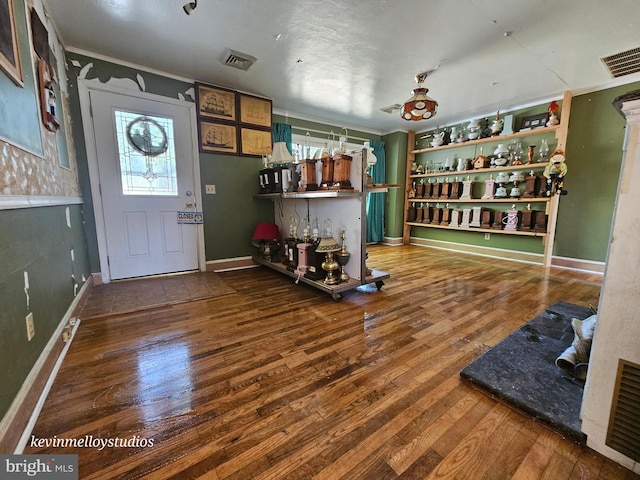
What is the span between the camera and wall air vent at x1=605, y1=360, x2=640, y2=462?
915mm

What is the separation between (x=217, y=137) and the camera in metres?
3.52

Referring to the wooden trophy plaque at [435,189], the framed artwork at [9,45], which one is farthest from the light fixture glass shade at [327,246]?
the wooden trophy plaque at [435,189]

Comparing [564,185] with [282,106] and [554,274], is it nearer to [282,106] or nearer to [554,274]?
[554,274]

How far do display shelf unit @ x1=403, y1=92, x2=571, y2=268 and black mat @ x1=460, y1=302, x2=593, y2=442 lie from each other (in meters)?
2.55

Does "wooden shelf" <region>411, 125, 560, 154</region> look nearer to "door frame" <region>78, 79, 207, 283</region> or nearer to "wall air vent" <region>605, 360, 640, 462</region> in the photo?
"wall air vent" <region>605, 360, 640, 462</region>

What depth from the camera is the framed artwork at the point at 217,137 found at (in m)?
3.42

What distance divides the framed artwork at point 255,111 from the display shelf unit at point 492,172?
3.24m

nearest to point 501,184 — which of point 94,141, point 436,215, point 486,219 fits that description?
point 486,219

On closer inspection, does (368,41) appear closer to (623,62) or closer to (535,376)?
(623,62)

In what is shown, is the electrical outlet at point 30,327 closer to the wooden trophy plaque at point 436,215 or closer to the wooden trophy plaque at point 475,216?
the wooden trophy plaque at point 475,216

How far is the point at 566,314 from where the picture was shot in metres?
2.17

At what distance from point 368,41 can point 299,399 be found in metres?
2.98

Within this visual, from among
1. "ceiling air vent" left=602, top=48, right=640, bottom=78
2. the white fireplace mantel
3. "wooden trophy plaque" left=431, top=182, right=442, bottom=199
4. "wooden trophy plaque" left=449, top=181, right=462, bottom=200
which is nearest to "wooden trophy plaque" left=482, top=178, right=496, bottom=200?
"wooden trophy plaque" left=449, top=181, right=462, bottom=200

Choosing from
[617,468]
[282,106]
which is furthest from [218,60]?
[617,468]
